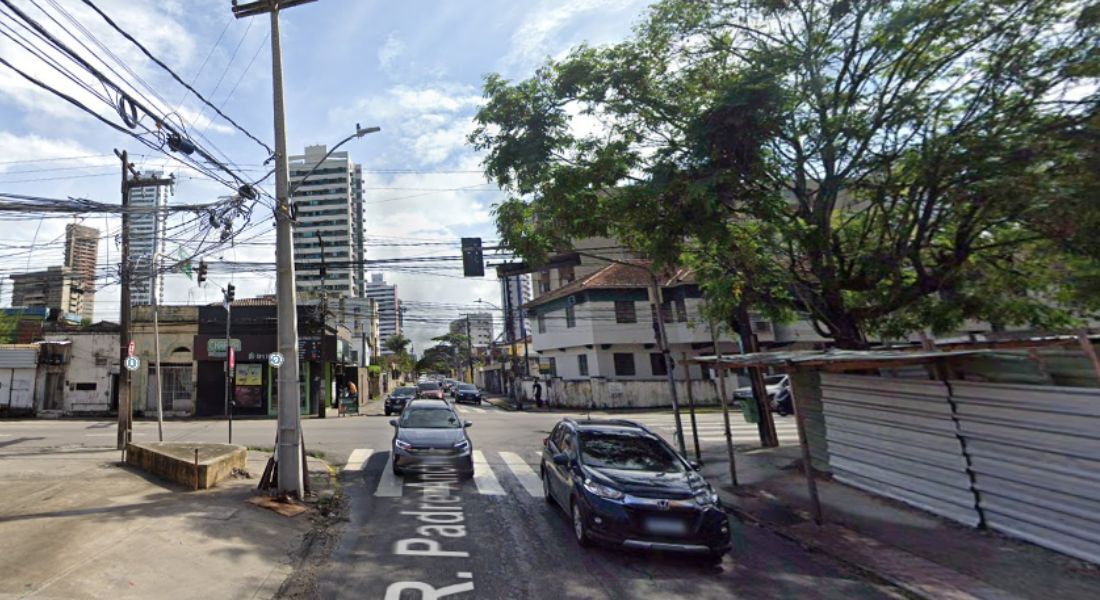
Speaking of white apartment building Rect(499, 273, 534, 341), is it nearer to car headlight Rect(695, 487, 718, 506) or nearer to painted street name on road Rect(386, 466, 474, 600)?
painted street name on road Rect(386, 466, 474, 600)

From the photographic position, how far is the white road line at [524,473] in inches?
391

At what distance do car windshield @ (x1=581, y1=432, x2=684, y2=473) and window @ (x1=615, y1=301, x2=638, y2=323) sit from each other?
24.6m

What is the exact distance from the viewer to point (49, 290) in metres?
33.3

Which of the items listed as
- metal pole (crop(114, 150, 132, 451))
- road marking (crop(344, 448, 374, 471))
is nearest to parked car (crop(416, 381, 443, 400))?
road marking (crop(344, 448, 374, 471))

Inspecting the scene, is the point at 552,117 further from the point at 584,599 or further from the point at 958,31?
the point at 584,599

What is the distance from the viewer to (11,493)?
7.99 metres

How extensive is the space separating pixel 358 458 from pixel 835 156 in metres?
12.5

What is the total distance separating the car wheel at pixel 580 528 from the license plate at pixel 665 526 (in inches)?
32.9

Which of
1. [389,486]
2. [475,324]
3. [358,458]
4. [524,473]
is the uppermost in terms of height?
[475,324]

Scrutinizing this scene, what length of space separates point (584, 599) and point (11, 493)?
9.10 metres

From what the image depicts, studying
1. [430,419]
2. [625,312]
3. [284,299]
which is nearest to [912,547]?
[430,419]

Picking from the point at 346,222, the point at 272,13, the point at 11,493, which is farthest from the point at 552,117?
the point at 346,222

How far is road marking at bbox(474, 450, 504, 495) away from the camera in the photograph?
9750 mm

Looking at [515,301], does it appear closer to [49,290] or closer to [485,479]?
[49,290]
